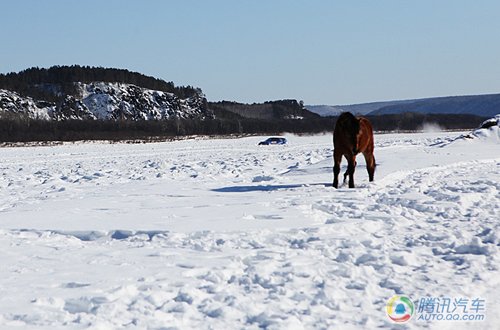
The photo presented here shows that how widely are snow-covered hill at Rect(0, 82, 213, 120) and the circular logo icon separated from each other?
169 metres

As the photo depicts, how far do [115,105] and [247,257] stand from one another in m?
185

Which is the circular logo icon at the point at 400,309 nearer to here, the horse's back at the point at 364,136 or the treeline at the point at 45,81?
the horse's back at the point at 364,136

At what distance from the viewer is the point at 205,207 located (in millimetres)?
10398

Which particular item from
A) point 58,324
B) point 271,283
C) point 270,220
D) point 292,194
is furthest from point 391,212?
point 58,324

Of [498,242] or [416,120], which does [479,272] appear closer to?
[498,242]

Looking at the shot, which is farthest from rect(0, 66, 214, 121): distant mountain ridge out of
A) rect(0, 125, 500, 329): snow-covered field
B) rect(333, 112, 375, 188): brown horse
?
rect(0, 125, 500, 329): snow-covered field

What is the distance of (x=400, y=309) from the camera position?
5.16 m

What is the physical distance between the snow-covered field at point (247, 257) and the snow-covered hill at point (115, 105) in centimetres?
16402

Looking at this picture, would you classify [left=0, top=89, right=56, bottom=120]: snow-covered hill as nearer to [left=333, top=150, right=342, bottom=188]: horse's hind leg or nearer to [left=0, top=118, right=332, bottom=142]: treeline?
[left=0, top=118, right=332, bottom=142]: treeline

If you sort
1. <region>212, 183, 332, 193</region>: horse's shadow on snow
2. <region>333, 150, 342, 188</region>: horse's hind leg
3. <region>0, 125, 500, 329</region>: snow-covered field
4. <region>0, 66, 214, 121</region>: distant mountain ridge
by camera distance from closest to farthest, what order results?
1. <region>0, 125, 500, 329</region>: snow-covered field
2. <region>333, 150, 342, 188</region>: horse's hind leg
3. <region>212, 183, 332, 193</region>: horse's shadow on snow
4. <region>0, 66, 214, 121</region>: distant mountain ridge

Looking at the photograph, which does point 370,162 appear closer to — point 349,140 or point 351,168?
point 351,168

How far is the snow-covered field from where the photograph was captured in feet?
16.8

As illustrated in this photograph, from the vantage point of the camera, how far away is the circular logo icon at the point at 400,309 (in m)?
4.98

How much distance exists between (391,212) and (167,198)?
4302 mm
